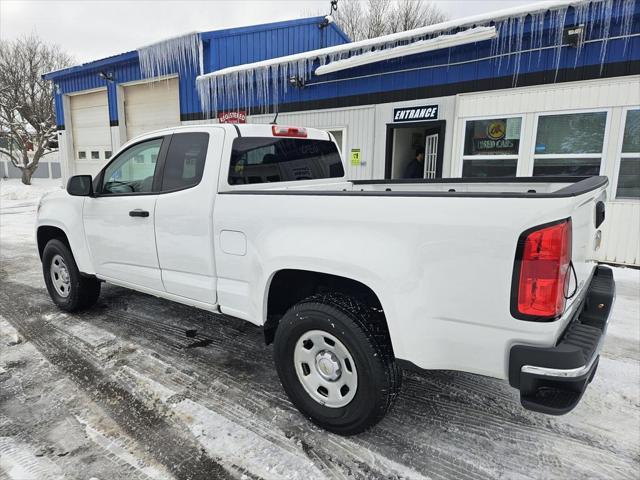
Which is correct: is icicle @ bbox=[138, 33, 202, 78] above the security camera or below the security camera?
below

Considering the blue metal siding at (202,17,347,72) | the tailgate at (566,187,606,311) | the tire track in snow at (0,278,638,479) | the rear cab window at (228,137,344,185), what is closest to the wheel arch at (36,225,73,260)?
the tire track in snow at (0,278,638,479)

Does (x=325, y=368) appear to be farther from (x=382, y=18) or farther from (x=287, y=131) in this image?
(x=382, y=18)

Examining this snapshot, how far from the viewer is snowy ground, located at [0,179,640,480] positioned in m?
2.17

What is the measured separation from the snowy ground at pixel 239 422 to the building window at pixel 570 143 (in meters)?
4.07

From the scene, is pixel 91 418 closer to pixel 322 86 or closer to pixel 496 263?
pixel 496 263

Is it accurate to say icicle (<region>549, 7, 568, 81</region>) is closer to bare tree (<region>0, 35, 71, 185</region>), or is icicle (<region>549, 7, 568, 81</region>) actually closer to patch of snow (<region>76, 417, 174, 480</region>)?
Result: patch of snow (<region>76, 417, 174, 480</region>)

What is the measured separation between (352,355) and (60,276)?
3715mm

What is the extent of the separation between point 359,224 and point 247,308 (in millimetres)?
1082

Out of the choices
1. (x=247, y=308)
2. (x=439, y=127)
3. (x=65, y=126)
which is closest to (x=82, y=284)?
(x=247, y=308)

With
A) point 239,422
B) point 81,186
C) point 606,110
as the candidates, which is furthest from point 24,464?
point 606,110

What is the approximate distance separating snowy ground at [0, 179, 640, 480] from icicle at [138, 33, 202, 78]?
10310 mm

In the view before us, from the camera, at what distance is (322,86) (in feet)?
31.6

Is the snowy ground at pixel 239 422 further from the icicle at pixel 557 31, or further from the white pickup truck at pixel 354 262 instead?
the icicle at pixel 557 31

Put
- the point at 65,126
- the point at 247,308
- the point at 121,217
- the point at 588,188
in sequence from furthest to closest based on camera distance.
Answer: the point at 65,126, the point at 121,217, the point at 247,308, the point at 588,188
